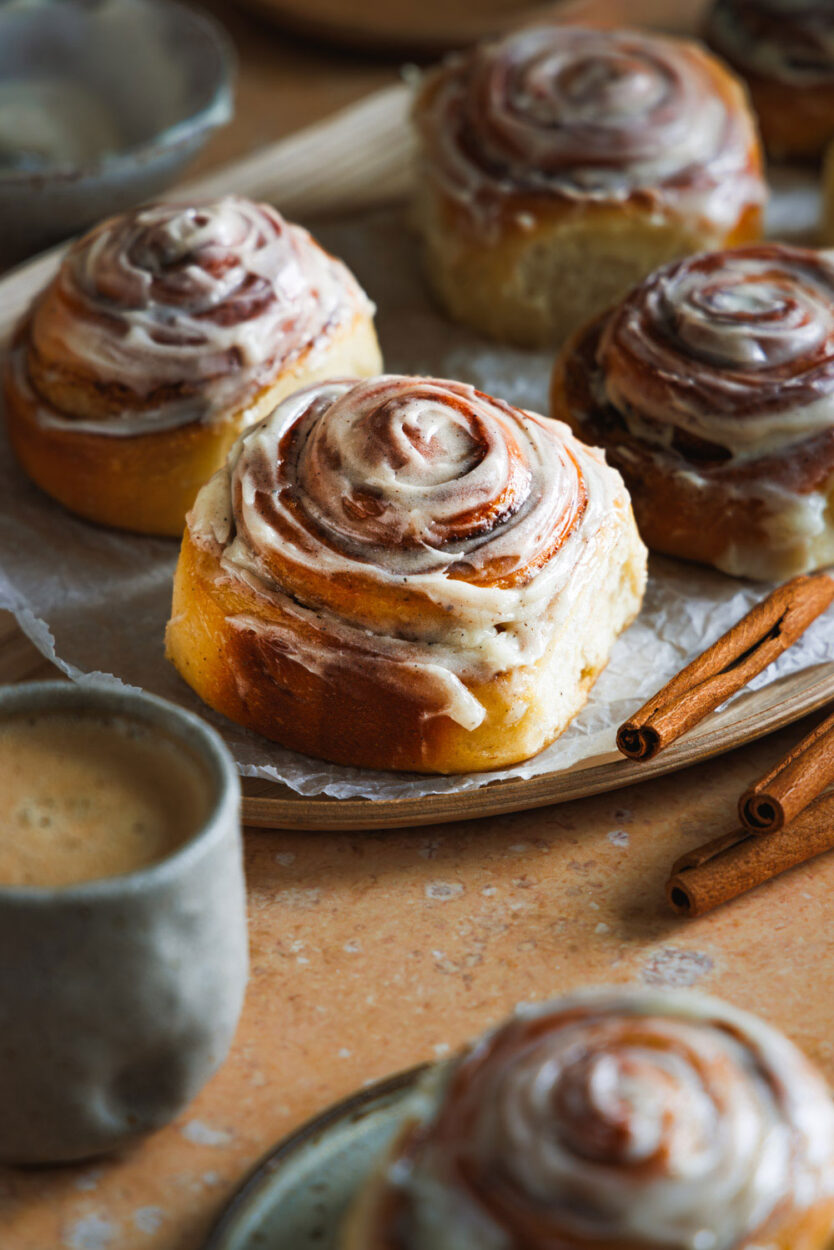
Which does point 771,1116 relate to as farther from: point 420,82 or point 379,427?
point 420,82

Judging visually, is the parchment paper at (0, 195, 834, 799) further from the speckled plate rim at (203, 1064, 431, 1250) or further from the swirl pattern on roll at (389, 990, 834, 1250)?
the swirl pattern on roll at (389, 990, 834, 1250)

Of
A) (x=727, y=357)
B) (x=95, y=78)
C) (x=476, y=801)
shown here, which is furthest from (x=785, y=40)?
(x=476, y=801)

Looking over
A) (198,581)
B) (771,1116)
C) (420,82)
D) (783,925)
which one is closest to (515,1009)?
(783,925)

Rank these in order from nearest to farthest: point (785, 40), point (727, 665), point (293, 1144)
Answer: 1. point (293, 1144)
2. point (727, 665)
3. point (785, 40)

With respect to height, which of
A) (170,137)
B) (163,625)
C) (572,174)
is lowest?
(163,625)

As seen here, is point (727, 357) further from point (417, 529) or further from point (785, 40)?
point (785, 40)

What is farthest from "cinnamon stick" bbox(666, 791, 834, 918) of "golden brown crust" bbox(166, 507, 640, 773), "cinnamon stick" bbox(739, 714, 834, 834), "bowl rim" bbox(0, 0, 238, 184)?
"bowl rim" bbox(0, 0, 238, 184)

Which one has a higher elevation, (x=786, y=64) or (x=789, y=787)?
(x=786, y=64)

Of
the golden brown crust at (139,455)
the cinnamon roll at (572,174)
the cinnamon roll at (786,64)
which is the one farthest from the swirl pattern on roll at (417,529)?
the cinnamon roll at (786,64)
